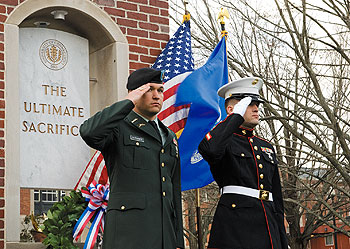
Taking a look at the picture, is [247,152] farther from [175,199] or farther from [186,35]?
[186,35]

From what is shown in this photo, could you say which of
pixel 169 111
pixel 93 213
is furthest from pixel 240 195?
pixel 169 111

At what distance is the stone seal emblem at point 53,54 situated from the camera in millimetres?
6758

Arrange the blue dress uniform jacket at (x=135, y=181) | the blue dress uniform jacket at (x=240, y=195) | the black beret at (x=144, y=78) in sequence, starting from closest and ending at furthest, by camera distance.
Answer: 1. the blue dress uniform jacket at (x=135, y=181)
2. the black beret at (x=144, y=78)
3. the blue dress uniform jacket at (x=240, y=195)

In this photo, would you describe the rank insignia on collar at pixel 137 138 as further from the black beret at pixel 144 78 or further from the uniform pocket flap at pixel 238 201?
the uniform pocket flap at pixel 238 201

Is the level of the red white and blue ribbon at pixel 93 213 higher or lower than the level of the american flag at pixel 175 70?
lower

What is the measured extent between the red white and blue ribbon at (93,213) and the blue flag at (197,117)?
3.92 feet

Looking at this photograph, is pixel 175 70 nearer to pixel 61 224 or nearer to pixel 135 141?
pixel 61 224

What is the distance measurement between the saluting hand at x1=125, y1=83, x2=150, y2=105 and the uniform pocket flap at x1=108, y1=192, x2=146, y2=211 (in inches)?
22.6

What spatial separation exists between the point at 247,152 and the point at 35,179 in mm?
2409

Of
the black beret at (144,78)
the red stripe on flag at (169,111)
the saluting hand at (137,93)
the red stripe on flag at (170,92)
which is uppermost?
the red stripe on flag at (170,92)

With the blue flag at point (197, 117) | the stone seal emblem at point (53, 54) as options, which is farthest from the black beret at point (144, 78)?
the stone seal emblem at point (53, 54)

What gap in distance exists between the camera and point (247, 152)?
495 cm

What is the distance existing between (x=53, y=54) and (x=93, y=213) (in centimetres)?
199

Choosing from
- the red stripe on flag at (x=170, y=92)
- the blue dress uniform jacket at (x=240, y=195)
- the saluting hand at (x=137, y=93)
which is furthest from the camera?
the red stripe on flag at (x=170, y=92)
